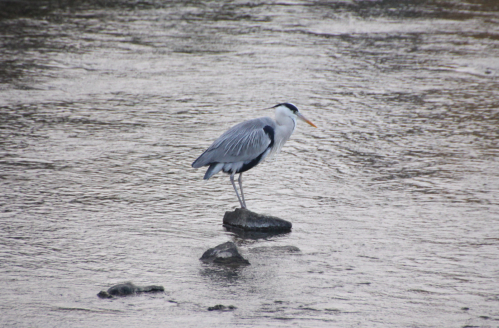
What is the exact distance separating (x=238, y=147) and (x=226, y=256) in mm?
1664

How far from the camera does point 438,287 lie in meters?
6.26

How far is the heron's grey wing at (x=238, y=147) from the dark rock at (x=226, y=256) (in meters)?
1.47

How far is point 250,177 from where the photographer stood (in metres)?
9.63

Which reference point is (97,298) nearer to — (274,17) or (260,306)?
(260,306)

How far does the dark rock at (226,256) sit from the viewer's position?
665 centimetres

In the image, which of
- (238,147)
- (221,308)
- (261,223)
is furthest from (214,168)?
(221,308)

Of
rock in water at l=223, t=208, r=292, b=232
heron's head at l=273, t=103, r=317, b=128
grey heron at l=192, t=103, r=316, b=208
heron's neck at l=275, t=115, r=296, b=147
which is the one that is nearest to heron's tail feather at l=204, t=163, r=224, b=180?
grey heron at l=192, t=103, r=316, b=208

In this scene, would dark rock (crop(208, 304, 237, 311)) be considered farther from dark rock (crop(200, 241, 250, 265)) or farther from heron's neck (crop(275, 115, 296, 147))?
heron's neck (crop(275, 115, 296, 147))

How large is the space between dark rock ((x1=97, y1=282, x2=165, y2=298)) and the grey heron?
2.09 meters

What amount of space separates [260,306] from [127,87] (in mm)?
8834

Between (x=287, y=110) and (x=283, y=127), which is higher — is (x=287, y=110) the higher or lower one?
the higher one

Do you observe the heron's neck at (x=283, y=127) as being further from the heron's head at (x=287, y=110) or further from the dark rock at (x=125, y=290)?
the dark rock at (x=125, y=290)

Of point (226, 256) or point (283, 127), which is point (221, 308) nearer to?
point (226, 256)

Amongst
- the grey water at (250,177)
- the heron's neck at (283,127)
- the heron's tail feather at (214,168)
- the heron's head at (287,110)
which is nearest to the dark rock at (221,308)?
the grey water at (250,177)
